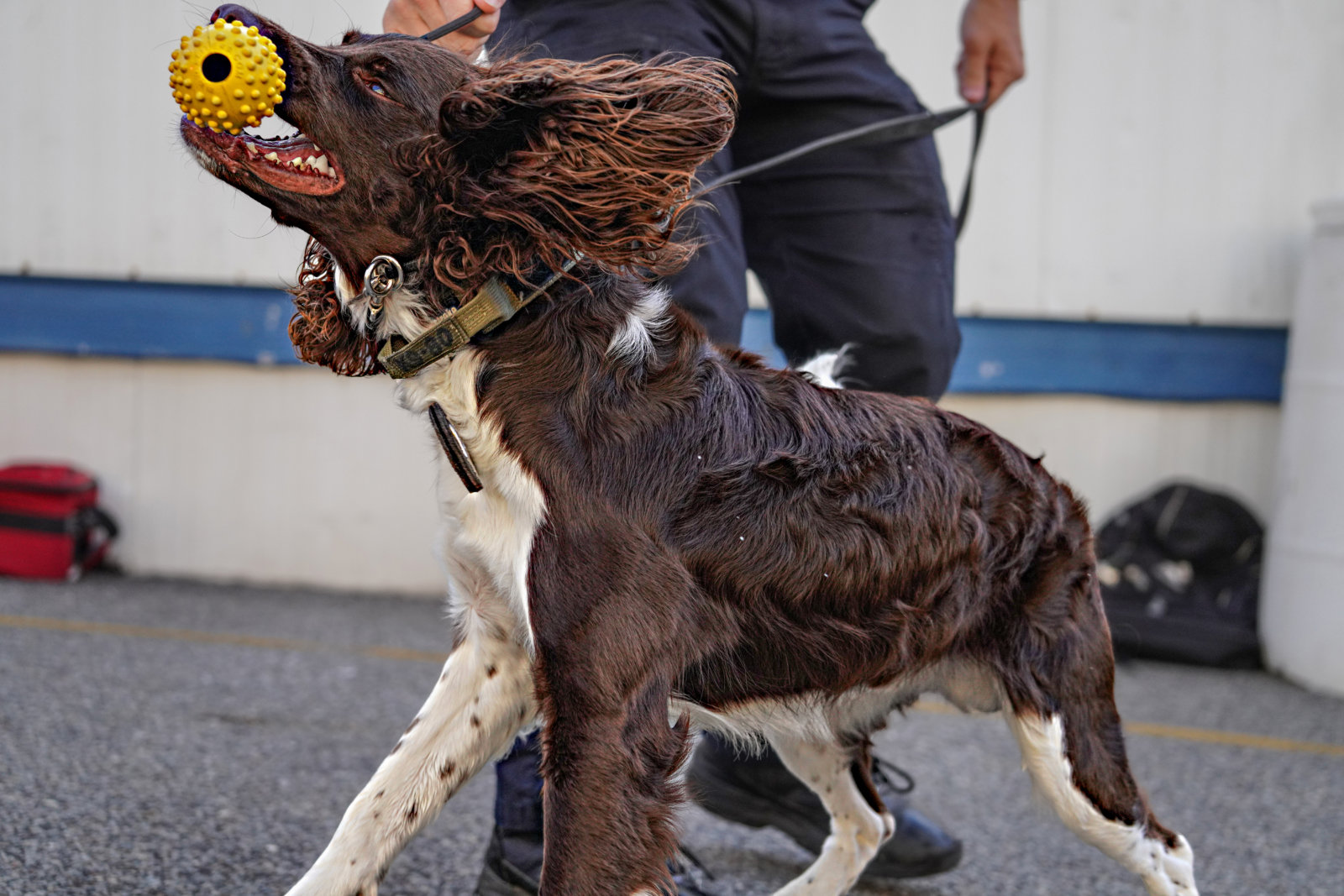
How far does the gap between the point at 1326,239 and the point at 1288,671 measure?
65.7 inches

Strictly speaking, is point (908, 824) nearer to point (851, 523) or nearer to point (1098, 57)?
point (851, 523)

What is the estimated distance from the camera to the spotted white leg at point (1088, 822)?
6.73 ft

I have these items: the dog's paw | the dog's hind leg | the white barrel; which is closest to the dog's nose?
the dog's hind leg

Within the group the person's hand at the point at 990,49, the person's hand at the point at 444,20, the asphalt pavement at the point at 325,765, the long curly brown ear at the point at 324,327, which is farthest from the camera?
the person's hand at the point at 990,49

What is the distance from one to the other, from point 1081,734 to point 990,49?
170 cm

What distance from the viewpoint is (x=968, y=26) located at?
299 centimetres

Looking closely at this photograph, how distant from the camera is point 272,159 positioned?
170 centimetres

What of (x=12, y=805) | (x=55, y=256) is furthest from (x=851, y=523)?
(x=55, y=256)

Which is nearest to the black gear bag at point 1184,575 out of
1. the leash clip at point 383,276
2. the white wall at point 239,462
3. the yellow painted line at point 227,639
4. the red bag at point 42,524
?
the yellow painted line at point 227,639

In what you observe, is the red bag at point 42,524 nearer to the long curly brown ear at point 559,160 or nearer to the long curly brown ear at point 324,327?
the long curly brown ear at point 324,327

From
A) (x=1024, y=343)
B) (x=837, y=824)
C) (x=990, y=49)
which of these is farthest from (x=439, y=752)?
(x=1024, y=343)

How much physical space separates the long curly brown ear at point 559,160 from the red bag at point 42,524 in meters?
4.11

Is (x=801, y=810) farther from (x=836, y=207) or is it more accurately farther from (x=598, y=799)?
(x=836, y=207)

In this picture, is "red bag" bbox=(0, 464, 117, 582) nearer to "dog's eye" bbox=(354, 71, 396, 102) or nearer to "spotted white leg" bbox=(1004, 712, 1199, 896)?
"dog's eye" bbox=(354, 71, 396, 102)
